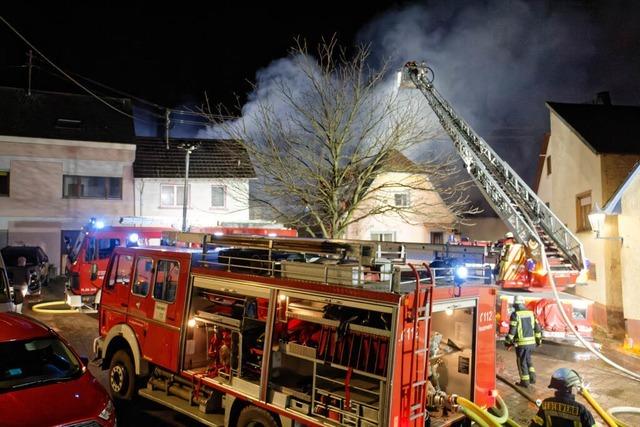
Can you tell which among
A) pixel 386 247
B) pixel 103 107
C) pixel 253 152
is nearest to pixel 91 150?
pixel 103 107

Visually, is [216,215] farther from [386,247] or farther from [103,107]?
[386,247]

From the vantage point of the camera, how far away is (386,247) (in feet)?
15.8

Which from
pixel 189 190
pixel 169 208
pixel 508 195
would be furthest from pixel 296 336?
pixel 169 208

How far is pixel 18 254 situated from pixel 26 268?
210cm

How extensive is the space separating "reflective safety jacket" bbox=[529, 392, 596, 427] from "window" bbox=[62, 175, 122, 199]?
822 inches

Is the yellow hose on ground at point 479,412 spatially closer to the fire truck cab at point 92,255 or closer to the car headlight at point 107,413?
the car headlight at point 107,413

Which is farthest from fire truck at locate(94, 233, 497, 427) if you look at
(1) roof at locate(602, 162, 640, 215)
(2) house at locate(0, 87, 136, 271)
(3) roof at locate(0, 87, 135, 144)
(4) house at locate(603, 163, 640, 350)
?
(3) roof at locate(0, 87, 135, 144)

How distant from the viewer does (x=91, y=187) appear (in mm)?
21109

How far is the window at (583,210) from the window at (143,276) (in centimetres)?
1250

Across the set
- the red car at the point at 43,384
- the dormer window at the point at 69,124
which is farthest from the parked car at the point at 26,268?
the red car at the point at 43,384

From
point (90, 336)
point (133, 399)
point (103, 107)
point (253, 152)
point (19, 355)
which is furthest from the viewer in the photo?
point (103, 107)

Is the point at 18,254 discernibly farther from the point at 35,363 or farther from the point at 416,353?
the point at 416,353

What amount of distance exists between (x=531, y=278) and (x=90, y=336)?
Result: 10535 millimetres

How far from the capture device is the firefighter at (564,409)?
3746 millimetres
